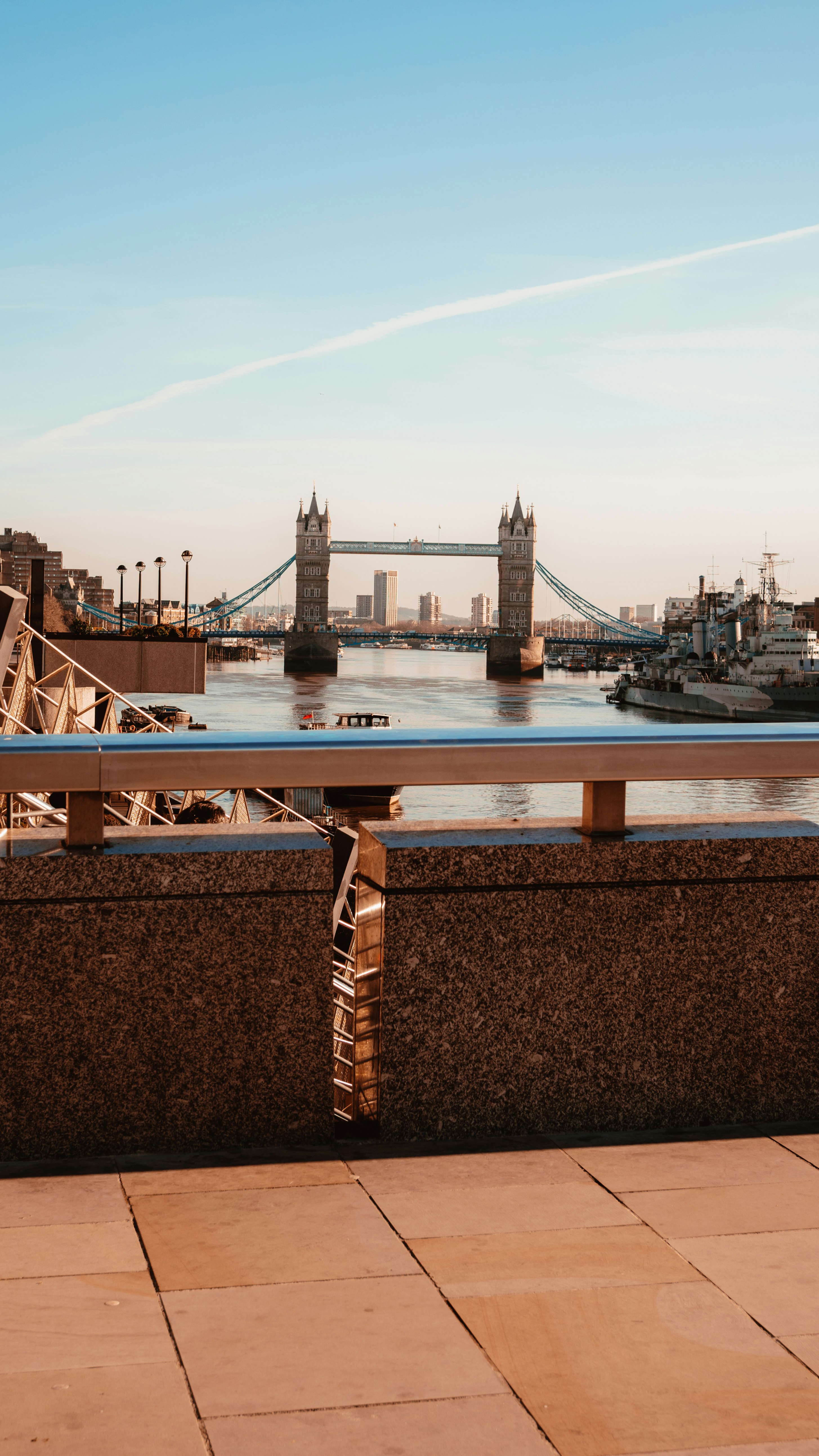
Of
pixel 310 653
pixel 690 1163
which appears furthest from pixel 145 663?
pixel 310 653

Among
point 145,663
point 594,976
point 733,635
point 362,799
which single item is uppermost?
point 733,635

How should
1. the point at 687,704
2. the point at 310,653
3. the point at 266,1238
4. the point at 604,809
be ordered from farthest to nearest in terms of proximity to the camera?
the point at 310,653
the point at 687,704
the point at 604,809
the point at 266,1238

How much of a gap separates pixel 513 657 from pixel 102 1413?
484 ft

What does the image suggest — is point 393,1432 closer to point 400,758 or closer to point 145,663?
point 400,758

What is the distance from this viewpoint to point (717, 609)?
13150 centimetres

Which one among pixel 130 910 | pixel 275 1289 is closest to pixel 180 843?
pixel 130 910

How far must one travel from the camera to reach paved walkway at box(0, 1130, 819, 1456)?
208 cm

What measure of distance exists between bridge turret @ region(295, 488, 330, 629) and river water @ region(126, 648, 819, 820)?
8.52m

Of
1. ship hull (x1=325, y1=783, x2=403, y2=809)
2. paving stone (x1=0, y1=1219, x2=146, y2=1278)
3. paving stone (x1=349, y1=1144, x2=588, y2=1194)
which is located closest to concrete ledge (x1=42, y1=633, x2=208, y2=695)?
ship hull (x1=325, y1=783, x2=403, y2=809)

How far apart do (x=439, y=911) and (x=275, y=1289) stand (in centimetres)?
101

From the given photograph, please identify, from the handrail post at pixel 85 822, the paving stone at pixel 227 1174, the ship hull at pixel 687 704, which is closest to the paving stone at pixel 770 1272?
the paving stone at pixel 227 1174

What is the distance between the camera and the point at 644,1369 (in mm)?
2246

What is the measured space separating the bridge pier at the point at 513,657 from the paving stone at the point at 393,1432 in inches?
5760

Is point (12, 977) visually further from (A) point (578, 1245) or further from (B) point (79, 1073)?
(A) point (578, 1245)
